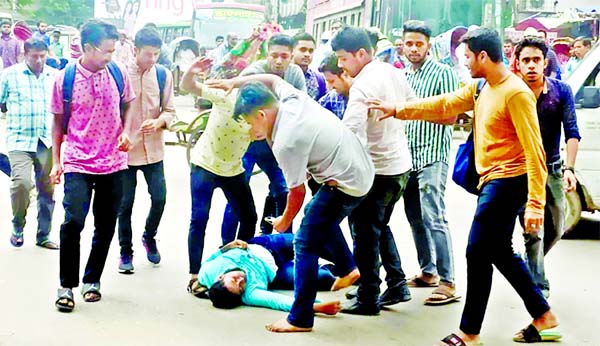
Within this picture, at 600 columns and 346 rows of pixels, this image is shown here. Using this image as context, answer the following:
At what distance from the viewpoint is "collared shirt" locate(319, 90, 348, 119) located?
6250 mm

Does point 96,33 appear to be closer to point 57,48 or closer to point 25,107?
point 25,107

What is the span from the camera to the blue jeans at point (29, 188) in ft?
24.1

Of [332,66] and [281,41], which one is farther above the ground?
[281,41]

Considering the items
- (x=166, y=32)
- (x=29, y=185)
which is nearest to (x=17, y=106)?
(x=29, y=185)

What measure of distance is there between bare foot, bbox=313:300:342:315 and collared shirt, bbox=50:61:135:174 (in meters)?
1.45

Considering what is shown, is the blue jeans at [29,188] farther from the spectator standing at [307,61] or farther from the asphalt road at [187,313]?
the spectator standing at [307,61]

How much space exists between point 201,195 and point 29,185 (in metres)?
1.98

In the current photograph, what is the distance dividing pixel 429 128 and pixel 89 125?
2140mm

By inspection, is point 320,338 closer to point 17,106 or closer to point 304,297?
point 304,297

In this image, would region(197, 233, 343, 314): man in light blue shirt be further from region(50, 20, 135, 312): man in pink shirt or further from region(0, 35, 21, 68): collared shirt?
region(0, 35, 21, 68): collared shirt

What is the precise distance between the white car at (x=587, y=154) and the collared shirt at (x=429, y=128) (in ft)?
8.01

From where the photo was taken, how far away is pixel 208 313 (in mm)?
5586

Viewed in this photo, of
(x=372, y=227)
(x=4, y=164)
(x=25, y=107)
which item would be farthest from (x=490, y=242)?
(x=4, y=164)

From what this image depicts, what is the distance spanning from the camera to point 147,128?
6.31 meters
